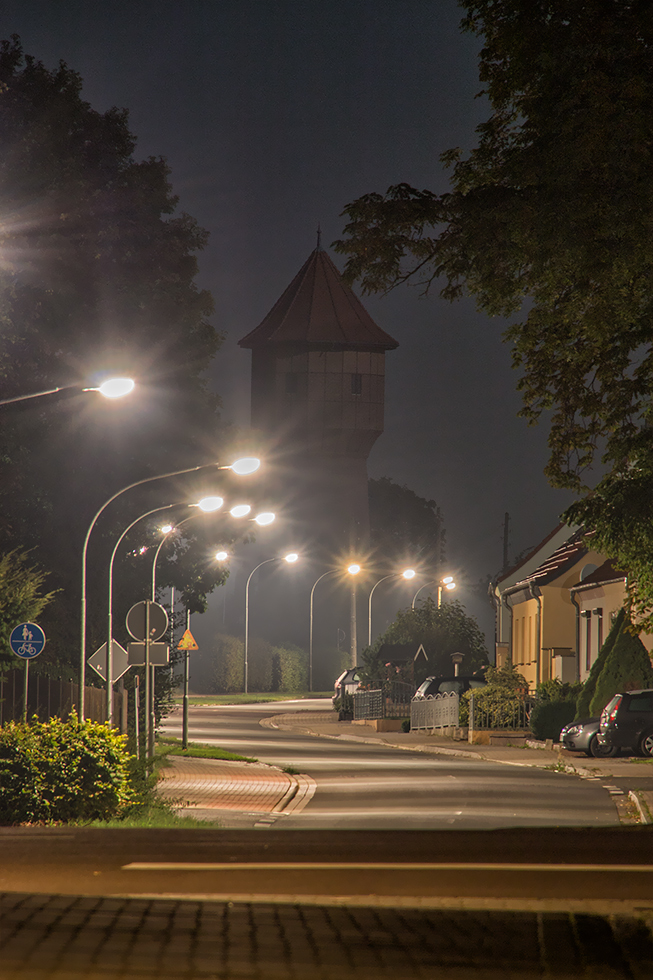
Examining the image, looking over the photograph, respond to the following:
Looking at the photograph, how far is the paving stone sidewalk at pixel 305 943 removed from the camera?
3170 mm

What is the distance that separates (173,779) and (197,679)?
6419 centimetres

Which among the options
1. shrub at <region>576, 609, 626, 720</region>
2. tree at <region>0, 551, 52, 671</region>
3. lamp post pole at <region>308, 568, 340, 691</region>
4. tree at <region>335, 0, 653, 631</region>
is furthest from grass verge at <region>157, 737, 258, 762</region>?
lamp post pole at <region>308, 568, 340, 691</region>

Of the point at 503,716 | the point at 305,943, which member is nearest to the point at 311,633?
the point at 503,716

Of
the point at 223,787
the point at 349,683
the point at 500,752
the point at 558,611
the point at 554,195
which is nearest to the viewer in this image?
the point at 554,195

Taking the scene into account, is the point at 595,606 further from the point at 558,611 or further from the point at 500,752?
the point at 500,752

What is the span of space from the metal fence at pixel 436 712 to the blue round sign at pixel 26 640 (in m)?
22.0

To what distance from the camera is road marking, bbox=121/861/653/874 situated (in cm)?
479

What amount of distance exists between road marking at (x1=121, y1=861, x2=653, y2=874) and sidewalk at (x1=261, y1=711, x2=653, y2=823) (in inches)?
413

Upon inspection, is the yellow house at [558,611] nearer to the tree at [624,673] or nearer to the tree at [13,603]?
the tree at [624,673]

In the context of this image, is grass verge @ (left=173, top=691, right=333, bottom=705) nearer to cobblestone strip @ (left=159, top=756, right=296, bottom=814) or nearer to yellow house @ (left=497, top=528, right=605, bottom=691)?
yellow house @ (left=497, top=528, right=605, bottom=691)

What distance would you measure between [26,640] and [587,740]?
14521 millimetres

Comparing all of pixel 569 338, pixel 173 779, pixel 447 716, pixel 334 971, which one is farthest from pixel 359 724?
pixel 334 971

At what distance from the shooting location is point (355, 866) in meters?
4.92

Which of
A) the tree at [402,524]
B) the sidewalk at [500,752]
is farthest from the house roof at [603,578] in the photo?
the tree at [402,524]
